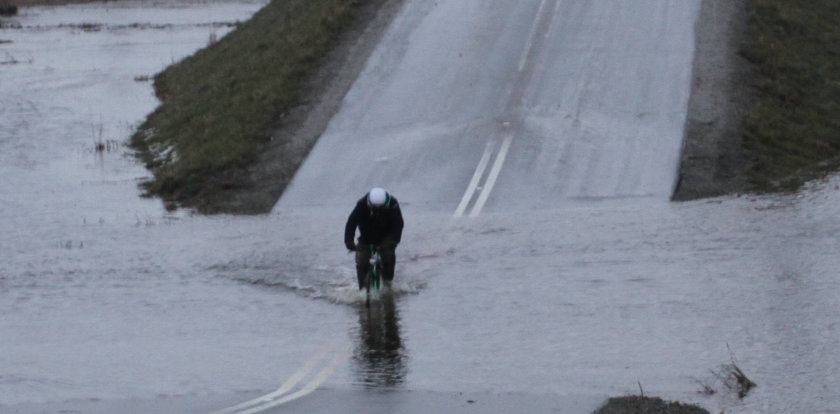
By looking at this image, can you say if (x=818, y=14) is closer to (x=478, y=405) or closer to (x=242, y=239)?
(x=242, y=239)

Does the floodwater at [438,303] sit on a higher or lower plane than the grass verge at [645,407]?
lower

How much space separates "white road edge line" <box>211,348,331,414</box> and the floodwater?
0.16 ft

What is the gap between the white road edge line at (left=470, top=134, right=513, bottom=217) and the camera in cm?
2022

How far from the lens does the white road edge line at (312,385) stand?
36.7 ft

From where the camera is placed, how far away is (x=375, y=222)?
1559 cm

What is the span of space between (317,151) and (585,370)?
41.8 ft

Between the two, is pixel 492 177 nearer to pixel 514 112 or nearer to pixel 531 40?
pixel 514 112

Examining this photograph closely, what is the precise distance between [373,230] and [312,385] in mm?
3881

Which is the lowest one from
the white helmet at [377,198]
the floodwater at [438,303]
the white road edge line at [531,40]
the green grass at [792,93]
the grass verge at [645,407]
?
the white road edge line at [531,40]

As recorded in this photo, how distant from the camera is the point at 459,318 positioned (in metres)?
14.5

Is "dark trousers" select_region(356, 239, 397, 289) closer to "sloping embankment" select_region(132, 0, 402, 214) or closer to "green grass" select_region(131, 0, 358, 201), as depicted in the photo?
"sloping embankment" select_region(132, 0, 402, 214)

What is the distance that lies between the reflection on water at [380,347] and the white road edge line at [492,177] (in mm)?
4647

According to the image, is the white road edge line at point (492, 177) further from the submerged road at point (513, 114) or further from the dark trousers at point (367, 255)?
the dark trousers at point (367, 255)

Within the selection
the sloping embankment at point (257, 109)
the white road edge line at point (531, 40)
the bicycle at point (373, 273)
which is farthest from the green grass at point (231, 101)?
the bicycle at point (373, 273)
